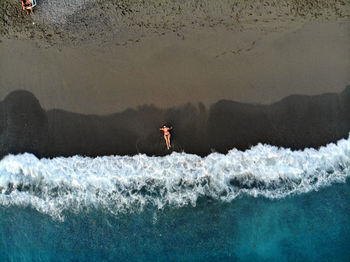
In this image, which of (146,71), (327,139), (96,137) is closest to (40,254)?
(96,137)

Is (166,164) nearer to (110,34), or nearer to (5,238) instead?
(110,34)

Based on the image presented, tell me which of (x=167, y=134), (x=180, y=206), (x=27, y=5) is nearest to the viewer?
(x=167, y=134)

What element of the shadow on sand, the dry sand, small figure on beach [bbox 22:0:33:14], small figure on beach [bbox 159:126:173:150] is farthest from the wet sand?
small figure on beach [bbox 22:0:33:14]

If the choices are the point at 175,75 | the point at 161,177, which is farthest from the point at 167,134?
the point at 175,75

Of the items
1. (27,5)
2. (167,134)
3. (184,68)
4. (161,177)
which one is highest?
(27,5)

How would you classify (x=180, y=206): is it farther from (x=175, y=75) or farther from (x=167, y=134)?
(x=175, y=75)

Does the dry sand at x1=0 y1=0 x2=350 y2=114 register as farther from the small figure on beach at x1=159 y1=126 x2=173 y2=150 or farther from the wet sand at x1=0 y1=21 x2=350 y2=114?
the small figure on beach at x1=159 y1=126 x2=173 y2=150

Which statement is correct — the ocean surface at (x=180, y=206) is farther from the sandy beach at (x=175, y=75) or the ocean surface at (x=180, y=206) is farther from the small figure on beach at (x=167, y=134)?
the sandy beach at (x=175, y=75)
